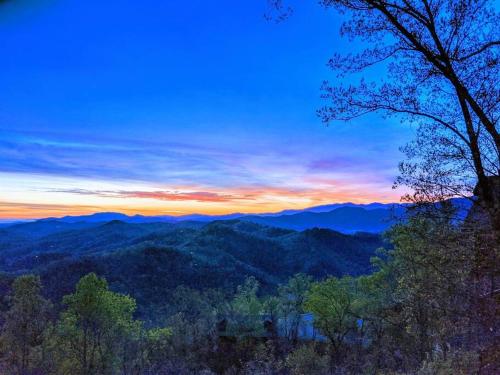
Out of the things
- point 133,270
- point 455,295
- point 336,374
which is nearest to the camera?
point 455,295

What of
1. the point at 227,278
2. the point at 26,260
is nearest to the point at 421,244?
the point at 227,278

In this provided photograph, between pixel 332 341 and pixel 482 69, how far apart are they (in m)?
35.8

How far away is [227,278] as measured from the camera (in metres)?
121

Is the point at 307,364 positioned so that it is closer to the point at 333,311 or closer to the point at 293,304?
the point at 333,311

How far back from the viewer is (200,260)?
13325cm

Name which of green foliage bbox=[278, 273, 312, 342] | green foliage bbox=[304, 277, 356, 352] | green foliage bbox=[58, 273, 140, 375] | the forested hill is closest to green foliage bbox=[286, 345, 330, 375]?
green foliage bbox=[304, 277, 356, 352]

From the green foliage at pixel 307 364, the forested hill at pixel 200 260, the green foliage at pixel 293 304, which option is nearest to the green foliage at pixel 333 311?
the green foliage at pixel 293 304

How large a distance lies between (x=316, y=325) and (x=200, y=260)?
3796 inches

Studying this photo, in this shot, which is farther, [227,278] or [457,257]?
[227,278]

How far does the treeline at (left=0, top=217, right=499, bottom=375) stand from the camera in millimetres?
8469

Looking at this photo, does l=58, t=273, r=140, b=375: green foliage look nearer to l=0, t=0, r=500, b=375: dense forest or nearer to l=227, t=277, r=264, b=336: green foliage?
l=0, t=0, r=500, b=375: dense forest

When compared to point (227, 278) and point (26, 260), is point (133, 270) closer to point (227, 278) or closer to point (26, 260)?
point (227, 278)

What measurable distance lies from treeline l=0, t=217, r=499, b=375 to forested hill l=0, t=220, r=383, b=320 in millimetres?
55030

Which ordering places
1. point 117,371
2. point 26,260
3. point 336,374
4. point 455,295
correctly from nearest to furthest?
point 455,295
point 336,374
point 117,371
point 26,260
